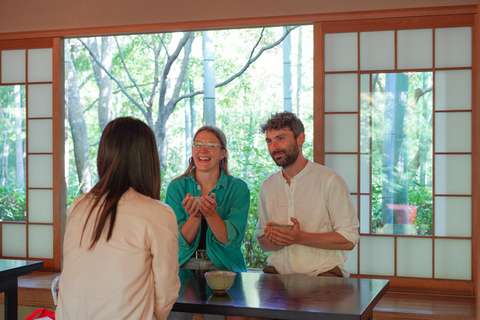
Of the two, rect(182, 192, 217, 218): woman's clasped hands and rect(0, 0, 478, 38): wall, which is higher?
rect(0, 0, 478, 38): wall

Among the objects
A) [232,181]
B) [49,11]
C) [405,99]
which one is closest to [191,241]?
[232,181]

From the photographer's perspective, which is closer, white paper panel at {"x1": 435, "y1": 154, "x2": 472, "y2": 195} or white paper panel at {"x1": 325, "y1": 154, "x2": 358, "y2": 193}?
white paper panel at {"x1": 435, "y1": 154, "x2": 472, "y2": 195}

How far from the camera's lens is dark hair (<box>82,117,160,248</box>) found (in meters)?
1.71

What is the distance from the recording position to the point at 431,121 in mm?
4062

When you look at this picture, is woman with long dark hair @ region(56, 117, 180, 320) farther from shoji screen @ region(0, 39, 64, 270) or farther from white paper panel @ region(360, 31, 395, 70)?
shoji screen @ region(0, 39, 64, 270)

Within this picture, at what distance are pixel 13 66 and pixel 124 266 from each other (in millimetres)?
3983

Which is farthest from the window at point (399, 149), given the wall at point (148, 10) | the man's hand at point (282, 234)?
the man's hand at point (282, 234)

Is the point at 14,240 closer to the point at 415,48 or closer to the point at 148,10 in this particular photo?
the point at 148,10

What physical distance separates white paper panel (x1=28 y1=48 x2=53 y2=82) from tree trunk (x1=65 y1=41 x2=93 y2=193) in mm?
3097

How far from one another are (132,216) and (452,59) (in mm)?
3149

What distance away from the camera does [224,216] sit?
282 centimetres

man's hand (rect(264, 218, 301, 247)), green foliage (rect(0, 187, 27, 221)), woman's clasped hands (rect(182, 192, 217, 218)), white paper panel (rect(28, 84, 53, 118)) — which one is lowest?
green foliage (rect(0, 187, 27, 221))

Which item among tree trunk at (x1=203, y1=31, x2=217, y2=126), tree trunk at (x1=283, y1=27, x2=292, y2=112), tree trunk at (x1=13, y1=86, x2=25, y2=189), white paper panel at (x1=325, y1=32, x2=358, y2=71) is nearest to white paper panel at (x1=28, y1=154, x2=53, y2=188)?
tree trunk at (x1=13, y1=86, x2=25, y2=189)

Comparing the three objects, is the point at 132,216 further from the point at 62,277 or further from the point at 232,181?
the point at 232,181
